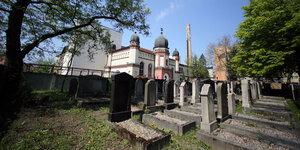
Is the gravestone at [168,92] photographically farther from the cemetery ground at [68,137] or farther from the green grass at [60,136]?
the green grass at [60,136]

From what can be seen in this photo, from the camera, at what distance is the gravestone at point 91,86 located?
767 cm

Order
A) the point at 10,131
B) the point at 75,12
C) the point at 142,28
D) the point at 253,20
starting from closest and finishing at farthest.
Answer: the point at 10,131 → the point at 75,12 → the point at 142,28 → the point at 253,20

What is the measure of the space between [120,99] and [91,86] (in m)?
5.05

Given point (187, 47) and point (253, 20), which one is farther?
point (187, 47)

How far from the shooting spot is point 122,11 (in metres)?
8.16

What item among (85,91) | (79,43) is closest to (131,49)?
(79,43)

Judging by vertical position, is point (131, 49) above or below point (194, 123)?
above

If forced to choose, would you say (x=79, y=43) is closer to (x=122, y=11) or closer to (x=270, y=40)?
(x=122, y=11)

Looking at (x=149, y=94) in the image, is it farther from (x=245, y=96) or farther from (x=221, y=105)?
(x=245, y=96)

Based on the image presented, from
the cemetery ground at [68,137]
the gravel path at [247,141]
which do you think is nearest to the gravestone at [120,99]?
the cemetery ground at [68,137]

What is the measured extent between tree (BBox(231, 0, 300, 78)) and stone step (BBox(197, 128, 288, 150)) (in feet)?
29.2

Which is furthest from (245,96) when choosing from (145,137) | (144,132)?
(145,137)

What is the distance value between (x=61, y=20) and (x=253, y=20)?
49.8 ft

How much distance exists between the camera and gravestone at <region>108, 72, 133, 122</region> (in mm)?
4164
